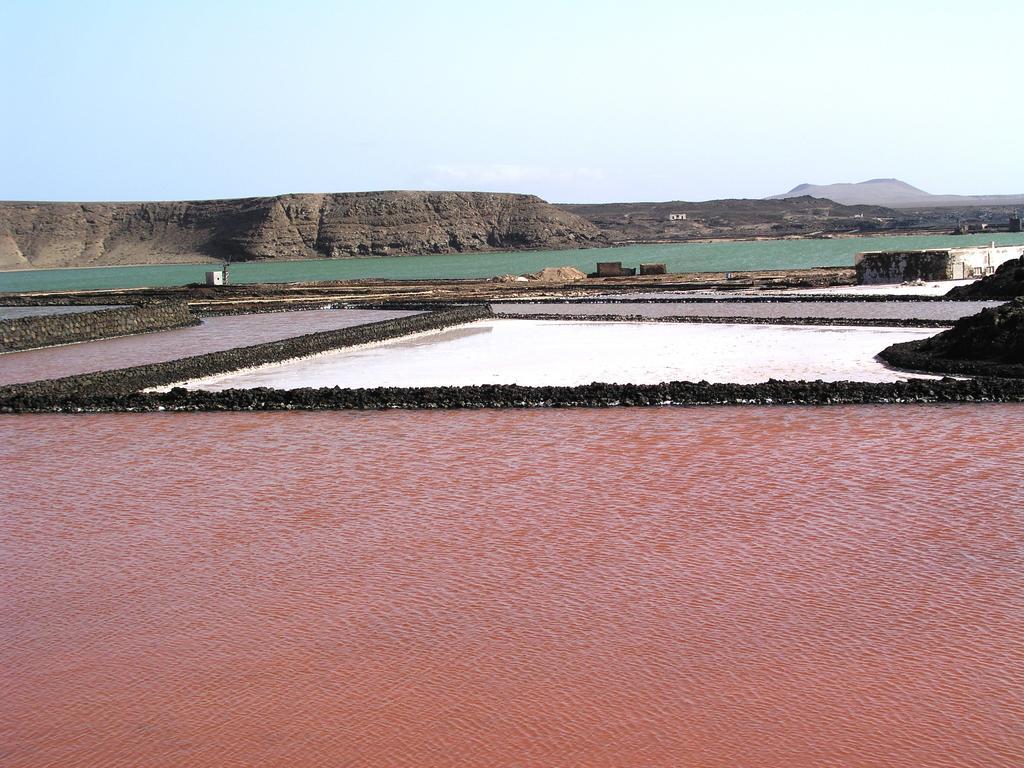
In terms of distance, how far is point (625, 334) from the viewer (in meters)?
23.3

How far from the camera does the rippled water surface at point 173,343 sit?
21.9 meters

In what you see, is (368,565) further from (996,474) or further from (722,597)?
(996,474)

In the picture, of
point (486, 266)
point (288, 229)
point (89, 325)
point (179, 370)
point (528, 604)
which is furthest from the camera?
point (288, 229)

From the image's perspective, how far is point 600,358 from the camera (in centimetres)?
1912

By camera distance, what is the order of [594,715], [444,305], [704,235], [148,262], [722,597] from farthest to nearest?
[704,235], [148,262], [444,305], [722,597], [594,715]

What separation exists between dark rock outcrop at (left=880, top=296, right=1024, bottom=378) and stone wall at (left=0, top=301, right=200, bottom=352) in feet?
63.7

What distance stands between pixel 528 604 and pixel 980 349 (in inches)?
443

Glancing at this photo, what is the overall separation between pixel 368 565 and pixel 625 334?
15.9 m

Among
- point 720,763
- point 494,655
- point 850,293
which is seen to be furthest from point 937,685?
point 850,293

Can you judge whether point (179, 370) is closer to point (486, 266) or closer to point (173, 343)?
point (173, 343)

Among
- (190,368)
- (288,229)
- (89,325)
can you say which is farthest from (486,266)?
(190,368)

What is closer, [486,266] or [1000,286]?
[1000,286]

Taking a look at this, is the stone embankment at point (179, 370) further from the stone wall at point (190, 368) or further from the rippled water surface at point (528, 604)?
the rippled water surface at point (528, 604)

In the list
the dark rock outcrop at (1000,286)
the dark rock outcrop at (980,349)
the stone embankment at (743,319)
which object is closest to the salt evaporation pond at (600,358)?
the dark rock outcrop at (980,349)
